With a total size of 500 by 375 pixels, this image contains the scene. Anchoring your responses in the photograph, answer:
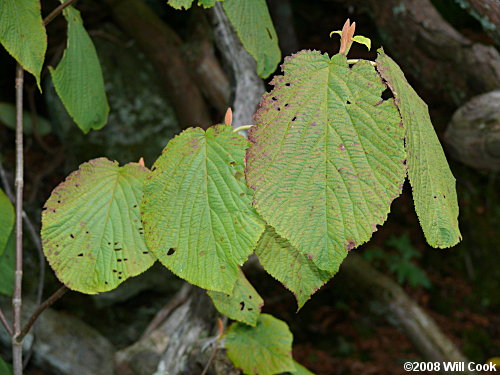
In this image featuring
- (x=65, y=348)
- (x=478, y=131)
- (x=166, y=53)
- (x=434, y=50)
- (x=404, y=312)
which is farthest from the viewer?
(x=166, y=53)

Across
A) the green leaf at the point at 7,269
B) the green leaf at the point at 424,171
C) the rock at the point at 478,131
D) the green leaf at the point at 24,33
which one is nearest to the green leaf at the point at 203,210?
the green leaf at the point at 424,171

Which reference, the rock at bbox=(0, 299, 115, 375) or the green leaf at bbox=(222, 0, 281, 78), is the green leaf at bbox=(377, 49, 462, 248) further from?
the rock at bbox=(0, 299, 115, 375)

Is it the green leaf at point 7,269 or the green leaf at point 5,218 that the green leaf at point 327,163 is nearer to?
the green leaf at point 5,218

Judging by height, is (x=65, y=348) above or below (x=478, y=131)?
below

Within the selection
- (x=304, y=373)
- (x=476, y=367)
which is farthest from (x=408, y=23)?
(x=476, y=367)

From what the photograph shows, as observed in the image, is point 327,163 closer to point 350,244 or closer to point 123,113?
point 350,244

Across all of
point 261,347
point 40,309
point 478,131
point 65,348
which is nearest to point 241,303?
point 261,347

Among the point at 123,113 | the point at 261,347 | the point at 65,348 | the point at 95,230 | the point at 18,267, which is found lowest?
the point at 65,348
